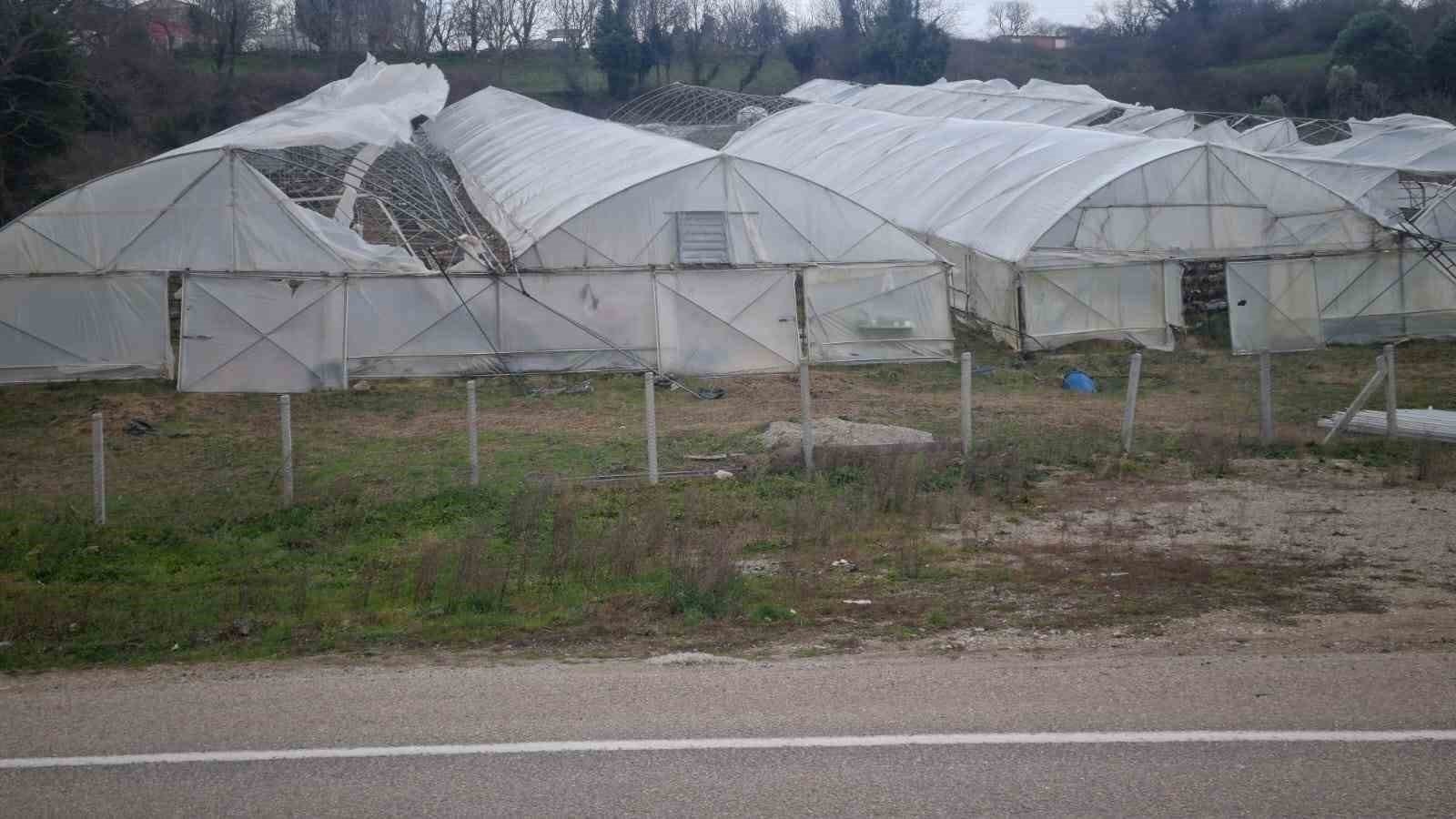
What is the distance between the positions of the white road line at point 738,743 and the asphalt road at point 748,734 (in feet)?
0.16

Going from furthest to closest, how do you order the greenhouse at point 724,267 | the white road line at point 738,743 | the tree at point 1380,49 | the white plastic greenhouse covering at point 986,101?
the tree at point 1380,49, the white plastic greenhouse covering at point 986,101, the greenhouse at point 724,267, the white road line at point 738,743

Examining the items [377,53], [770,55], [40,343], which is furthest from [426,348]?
[770,55]

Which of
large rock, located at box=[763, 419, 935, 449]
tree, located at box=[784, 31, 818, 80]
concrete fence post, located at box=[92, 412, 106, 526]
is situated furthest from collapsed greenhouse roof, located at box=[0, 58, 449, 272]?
tree, located at box=[784, 31, 818, 80]

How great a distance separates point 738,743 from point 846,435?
9080mm

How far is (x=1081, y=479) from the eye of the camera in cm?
1379

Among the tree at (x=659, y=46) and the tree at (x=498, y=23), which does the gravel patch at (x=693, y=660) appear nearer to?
the tree at (x=659, y=46)

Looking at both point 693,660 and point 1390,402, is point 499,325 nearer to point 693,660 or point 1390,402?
point 1390,402

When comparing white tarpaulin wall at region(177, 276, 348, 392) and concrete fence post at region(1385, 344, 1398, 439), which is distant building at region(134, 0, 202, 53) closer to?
white tarpaulin wall at region(177, 276, 348, 392)

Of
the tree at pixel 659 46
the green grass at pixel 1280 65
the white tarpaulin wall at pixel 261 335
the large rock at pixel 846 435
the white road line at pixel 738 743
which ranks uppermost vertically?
the tree at pixel 659 46

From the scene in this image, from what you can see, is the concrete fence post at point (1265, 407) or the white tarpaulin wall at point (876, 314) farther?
the white tarpaulin wall at point (876, 314)

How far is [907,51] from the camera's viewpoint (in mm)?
71062

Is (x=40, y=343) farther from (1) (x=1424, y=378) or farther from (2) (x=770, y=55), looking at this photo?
(2) (x=770, y=55)

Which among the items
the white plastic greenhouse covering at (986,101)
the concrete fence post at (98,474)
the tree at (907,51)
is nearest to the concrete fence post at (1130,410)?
the concrete fence post at (98,474)

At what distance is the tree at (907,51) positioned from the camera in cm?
7106
